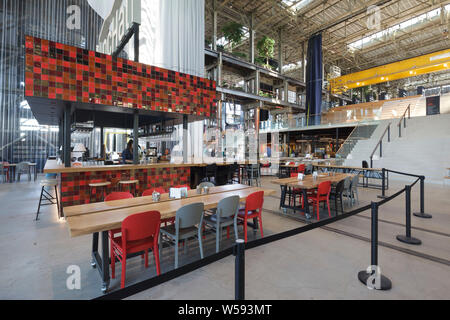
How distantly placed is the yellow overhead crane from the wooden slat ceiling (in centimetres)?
129

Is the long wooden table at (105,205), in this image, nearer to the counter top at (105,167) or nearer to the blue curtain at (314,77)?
the counter top at (105,167)

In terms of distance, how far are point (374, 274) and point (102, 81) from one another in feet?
17.9

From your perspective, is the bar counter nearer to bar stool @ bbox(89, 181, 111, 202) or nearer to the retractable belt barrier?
bar stool @ bbox(89, 181, 111, 202)

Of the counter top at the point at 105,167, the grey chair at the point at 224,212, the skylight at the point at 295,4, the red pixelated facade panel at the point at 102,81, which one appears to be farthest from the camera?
the skylight at the point at 295,4

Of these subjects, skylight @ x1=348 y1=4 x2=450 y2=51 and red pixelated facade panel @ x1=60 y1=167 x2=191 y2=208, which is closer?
red pixelated facade panel @ x1=60 y1=167 x2=191 y2=208

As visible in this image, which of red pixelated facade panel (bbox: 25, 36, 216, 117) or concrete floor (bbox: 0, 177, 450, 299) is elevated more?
red pixelated facade panel (bbox: 25, 36, 216, 117)

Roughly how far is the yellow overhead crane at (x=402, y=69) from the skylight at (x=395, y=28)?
315 cm

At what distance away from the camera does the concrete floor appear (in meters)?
2.03

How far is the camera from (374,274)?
2209mm

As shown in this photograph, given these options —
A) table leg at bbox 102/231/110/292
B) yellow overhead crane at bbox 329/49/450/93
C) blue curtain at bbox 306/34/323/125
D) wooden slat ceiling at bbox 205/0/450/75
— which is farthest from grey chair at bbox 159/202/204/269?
yellow overhead crane at bbox 329/49/450/93

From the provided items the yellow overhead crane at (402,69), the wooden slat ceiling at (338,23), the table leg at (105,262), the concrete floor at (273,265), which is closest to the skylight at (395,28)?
the wooden slat ceiling at (338,23)

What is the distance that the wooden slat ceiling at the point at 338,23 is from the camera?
13273 millimetres

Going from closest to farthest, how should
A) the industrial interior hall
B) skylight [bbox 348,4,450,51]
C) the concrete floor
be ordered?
the concrete floor
the industrial interior hall
skylight [bbox 348,4,450,51]

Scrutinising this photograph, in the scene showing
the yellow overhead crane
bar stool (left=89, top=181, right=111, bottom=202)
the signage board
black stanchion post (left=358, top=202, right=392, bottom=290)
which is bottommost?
black stanchion post (left=358, top=202, right=392, bottom=290)
